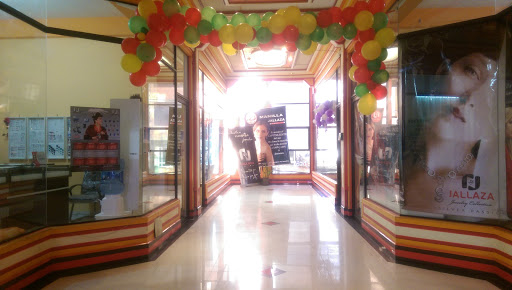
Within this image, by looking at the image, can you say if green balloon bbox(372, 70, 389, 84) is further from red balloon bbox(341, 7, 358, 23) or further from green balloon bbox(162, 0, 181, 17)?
green balloon bbox(162, 0, 181, 17)

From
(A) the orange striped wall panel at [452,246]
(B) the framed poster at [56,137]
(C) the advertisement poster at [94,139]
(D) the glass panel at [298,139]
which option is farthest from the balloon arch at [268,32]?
(D) the glass panel at [298,139]

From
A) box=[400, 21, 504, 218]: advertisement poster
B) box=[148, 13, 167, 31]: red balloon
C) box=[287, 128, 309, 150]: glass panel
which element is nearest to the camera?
box=[400, 21, 504, 218]: advertisement poster

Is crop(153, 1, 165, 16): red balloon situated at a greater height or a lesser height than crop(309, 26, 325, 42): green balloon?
greater

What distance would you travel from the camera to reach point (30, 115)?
322 cm

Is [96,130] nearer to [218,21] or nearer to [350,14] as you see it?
[218,21]

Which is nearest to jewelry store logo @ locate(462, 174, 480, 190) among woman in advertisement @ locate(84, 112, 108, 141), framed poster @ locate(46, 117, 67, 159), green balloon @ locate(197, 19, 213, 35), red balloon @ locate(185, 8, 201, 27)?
green balloon @ locate(197, 19, 213, 35)

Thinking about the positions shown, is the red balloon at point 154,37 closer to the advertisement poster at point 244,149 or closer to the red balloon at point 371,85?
the red balloon at point 371,85

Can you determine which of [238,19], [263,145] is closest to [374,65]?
[238,19]

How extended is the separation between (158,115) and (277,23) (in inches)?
82.2

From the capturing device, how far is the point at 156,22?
3182 mm

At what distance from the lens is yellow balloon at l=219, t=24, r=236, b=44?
3375 millimetres

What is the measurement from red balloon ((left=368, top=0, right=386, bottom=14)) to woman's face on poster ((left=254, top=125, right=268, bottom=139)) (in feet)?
21.2

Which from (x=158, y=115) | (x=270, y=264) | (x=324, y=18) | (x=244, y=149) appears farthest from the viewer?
(x=244, y=149)

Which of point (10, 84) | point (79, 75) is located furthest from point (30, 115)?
point (79, 75)
